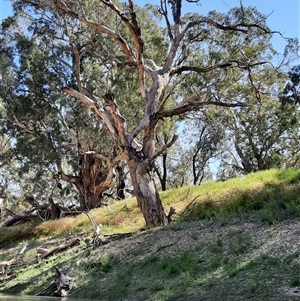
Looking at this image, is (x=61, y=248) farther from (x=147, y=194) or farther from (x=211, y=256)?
(x=211, y=256)

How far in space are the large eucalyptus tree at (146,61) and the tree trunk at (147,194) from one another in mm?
32

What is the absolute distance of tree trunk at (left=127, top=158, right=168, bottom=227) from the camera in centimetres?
1584

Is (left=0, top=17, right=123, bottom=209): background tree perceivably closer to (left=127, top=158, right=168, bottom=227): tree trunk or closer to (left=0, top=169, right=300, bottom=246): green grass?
(left=0, top=169, right=300, bottom=246): green grass

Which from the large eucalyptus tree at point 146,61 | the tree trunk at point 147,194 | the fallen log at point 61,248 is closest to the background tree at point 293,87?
the large eucalyptus tree at point 146,61

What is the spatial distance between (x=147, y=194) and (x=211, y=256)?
5.23m

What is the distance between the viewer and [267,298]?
7957 millimetres

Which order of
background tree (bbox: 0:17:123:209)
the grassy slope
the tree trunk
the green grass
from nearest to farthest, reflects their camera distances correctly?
the grassy slope → the green grass → the tree trunk → background tree (bbox: 0:17:123:209)

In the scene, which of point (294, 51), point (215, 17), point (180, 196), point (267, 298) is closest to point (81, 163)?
point (180, 196)

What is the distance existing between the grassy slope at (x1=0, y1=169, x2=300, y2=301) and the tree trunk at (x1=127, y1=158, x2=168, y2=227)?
75 cm

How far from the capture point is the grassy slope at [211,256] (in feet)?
29.8

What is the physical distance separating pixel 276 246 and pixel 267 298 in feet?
→ 8.06

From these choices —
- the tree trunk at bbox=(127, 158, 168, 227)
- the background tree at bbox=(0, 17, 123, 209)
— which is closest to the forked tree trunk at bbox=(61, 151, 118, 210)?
the background tree at bbox=(0, 17, 123, 209)

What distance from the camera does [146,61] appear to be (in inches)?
788

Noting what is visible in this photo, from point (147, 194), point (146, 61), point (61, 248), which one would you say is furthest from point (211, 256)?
point (146, 61)
